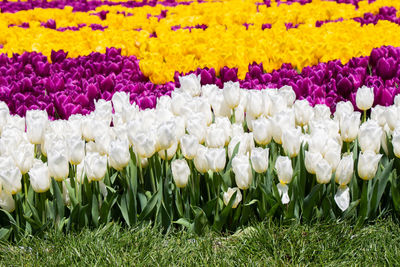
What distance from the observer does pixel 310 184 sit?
2850 mm

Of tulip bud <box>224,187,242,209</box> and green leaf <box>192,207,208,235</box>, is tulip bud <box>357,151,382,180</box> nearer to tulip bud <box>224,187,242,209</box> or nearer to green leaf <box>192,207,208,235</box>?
tulip bud <box>224,187,242,209</box>

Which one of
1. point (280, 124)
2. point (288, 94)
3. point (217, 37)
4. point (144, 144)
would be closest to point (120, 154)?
point (144, 144)

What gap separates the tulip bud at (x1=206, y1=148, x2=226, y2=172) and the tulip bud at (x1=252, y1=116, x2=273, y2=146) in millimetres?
252

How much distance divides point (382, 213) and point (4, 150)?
1854 millimetres

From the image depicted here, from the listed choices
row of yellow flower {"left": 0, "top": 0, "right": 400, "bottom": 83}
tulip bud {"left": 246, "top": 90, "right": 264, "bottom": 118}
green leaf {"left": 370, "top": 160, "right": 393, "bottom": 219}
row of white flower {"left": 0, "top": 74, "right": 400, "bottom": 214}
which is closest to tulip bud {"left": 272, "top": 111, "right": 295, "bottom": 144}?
row of white flower {"left": 0, "top": 74, "right": 400, "bottom": 214}

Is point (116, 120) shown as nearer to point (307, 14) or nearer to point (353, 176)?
point (353, 176)

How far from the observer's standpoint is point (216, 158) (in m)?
2.58

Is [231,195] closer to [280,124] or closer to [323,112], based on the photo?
[280,124]

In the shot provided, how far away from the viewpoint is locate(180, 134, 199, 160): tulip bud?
2.61 m

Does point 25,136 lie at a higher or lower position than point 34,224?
higher

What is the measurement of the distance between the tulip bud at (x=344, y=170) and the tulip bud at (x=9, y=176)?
1.45 meters

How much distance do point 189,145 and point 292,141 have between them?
0.49m

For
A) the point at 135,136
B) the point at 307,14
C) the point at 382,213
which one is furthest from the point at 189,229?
the point at 307,14

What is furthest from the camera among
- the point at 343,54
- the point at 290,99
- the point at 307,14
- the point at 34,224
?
the point at 307,14
